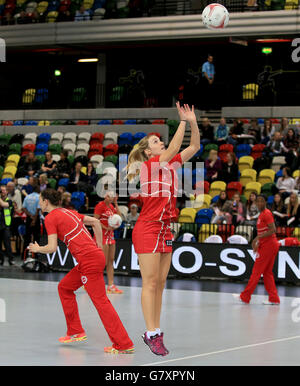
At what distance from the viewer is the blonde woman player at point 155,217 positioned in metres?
8.16

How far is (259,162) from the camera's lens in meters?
22.0

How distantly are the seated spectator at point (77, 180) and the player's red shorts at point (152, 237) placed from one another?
1389 cm

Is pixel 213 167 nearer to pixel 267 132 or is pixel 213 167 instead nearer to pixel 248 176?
pixel 248 176

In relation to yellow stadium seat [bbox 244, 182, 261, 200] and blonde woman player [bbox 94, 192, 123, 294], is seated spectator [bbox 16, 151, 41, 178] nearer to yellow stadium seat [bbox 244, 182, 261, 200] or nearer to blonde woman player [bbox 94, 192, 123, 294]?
yellow stadium seat [bbox 244, 182, 261, 200]

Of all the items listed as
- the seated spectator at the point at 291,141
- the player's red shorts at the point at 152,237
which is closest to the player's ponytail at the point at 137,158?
the player's red shorts at the point at 152,237

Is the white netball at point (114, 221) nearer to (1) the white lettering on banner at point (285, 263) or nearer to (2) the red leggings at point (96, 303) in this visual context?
(1) the white lettering on banner at point (285, 263)

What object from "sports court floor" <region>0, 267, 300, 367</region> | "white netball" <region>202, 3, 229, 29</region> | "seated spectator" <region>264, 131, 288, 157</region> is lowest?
"sports court floor" <region>0, 267, 300, 367</region>

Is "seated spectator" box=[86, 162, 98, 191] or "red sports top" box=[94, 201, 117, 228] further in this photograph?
"seated spectator" box=[86, 162, 98, 191]

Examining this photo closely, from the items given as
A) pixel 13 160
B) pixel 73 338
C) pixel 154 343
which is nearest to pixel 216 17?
pixel 73 338

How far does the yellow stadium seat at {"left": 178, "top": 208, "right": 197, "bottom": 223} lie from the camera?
1970 centimetres

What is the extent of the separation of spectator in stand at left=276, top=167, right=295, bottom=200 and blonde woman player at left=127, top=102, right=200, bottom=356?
38.4 feet

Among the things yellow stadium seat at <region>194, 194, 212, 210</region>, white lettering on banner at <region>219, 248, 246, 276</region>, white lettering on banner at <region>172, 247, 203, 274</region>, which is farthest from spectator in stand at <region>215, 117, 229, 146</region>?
white lettering on banner at <region>219, 248, 246, 276</region>
